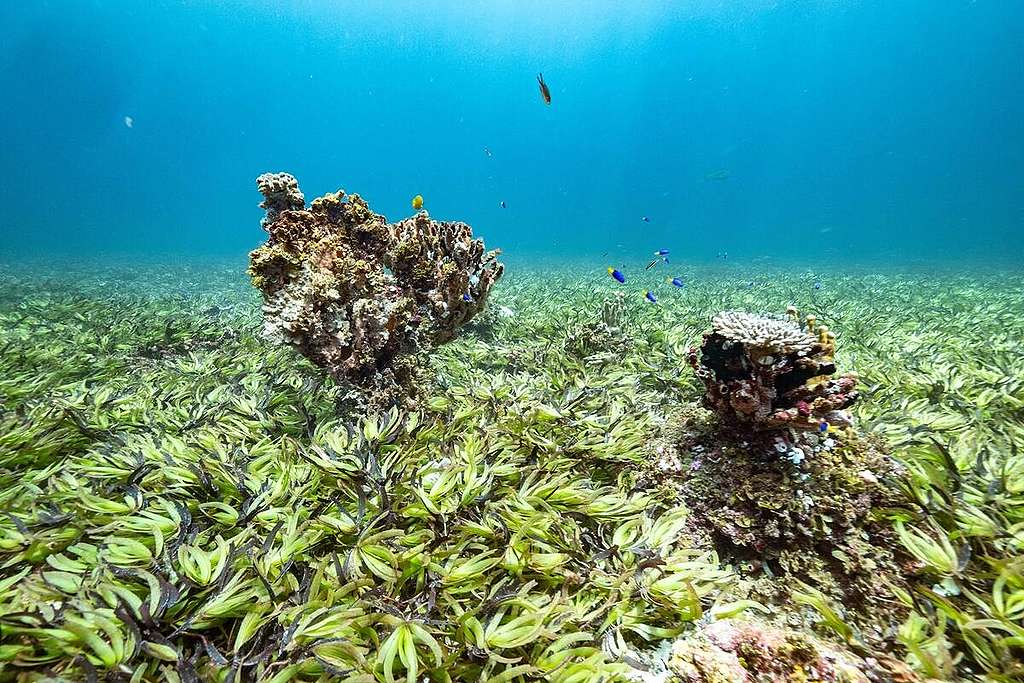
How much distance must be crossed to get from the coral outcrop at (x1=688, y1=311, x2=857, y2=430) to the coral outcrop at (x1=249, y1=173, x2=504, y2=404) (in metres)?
3.38

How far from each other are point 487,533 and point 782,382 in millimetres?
2611

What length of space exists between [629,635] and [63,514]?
3.44 m

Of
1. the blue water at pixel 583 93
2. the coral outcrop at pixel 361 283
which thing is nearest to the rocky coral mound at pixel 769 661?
the coral outcrop at pixel 361 283

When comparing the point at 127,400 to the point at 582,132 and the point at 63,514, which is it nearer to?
the point at 63,514

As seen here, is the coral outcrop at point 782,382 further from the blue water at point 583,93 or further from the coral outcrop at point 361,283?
the blue water at point 583,93

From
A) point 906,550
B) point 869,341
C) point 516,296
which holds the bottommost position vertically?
point 906,550

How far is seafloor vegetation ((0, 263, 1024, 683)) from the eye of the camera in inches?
74.5

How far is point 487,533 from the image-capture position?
2.59 metres

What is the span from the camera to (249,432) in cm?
379

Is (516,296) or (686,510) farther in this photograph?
(516,296)

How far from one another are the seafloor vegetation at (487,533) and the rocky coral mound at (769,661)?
0.03 metres

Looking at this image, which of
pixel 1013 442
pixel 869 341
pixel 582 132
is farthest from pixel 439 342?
pixel 582 132

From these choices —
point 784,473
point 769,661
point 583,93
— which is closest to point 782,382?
point 784,473

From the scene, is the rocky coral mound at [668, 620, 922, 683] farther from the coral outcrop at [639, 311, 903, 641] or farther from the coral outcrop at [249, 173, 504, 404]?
the coral outcrop at [249, 173, 504, 404]
